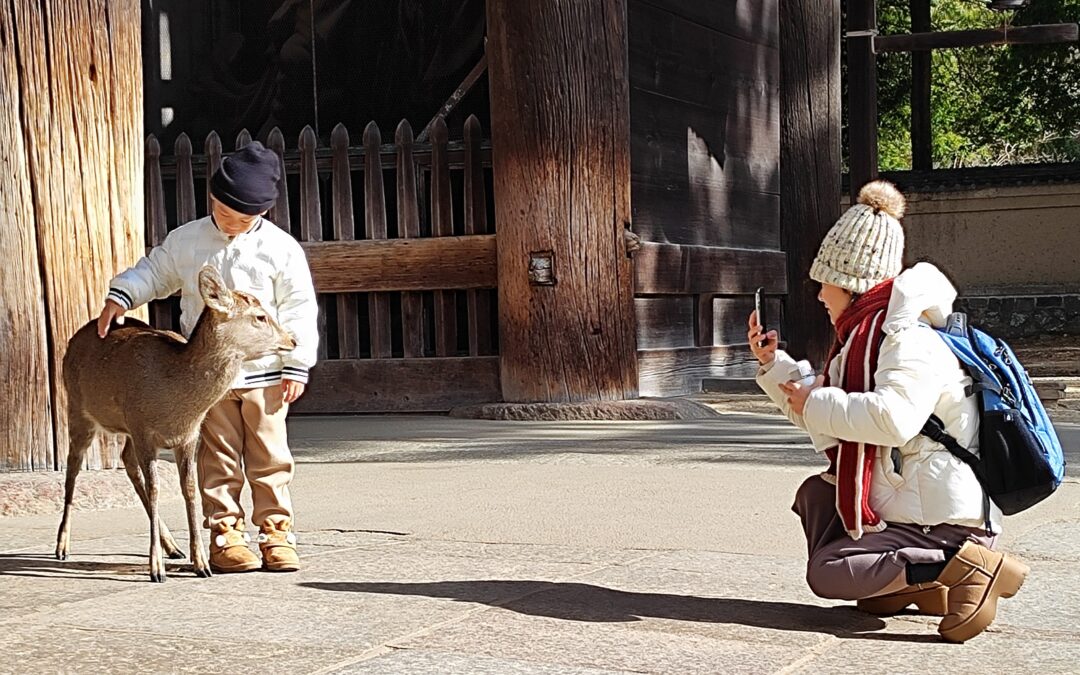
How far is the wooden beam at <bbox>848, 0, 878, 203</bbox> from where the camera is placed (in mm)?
14125

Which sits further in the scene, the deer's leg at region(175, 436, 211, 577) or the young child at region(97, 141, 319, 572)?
the young child at region(97, 141, 319, 572)

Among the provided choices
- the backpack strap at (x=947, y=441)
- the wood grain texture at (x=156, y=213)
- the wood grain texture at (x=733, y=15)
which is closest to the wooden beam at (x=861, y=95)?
the wood grain texture at (x=733, y=15)

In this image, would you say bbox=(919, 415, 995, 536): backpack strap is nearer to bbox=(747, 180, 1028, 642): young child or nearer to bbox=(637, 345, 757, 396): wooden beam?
bbox=(747, 180, 1028, 642): young child

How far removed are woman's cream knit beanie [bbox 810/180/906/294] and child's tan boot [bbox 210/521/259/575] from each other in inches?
81.2

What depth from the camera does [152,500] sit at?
4.94m

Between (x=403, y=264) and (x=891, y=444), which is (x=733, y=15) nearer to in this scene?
(x=403, y=264)

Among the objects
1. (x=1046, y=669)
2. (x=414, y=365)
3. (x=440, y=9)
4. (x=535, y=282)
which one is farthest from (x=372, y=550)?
(x=440, y=9)

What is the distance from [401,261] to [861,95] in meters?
5.46

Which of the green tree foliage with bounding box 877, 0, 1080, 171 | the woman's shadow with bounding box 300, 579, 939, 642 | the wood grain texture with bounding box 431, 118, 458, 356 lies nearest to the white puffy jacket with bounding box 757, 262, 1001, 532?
the woman's shadow with bounding box 300, 579, 939, 642

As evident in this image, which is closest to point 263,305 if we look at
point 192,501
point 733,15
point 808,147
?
point 192,501

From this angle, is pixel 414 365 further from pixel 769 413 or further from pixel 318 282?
pixel 769 413

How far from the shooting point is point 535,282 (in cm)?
1014

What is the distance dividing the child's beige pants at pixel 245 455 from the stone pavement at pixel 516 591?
0.24 m

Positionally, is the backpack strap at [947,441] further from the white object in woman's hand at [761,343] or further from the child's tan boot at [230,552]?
the child's tan boot at [230,552]
